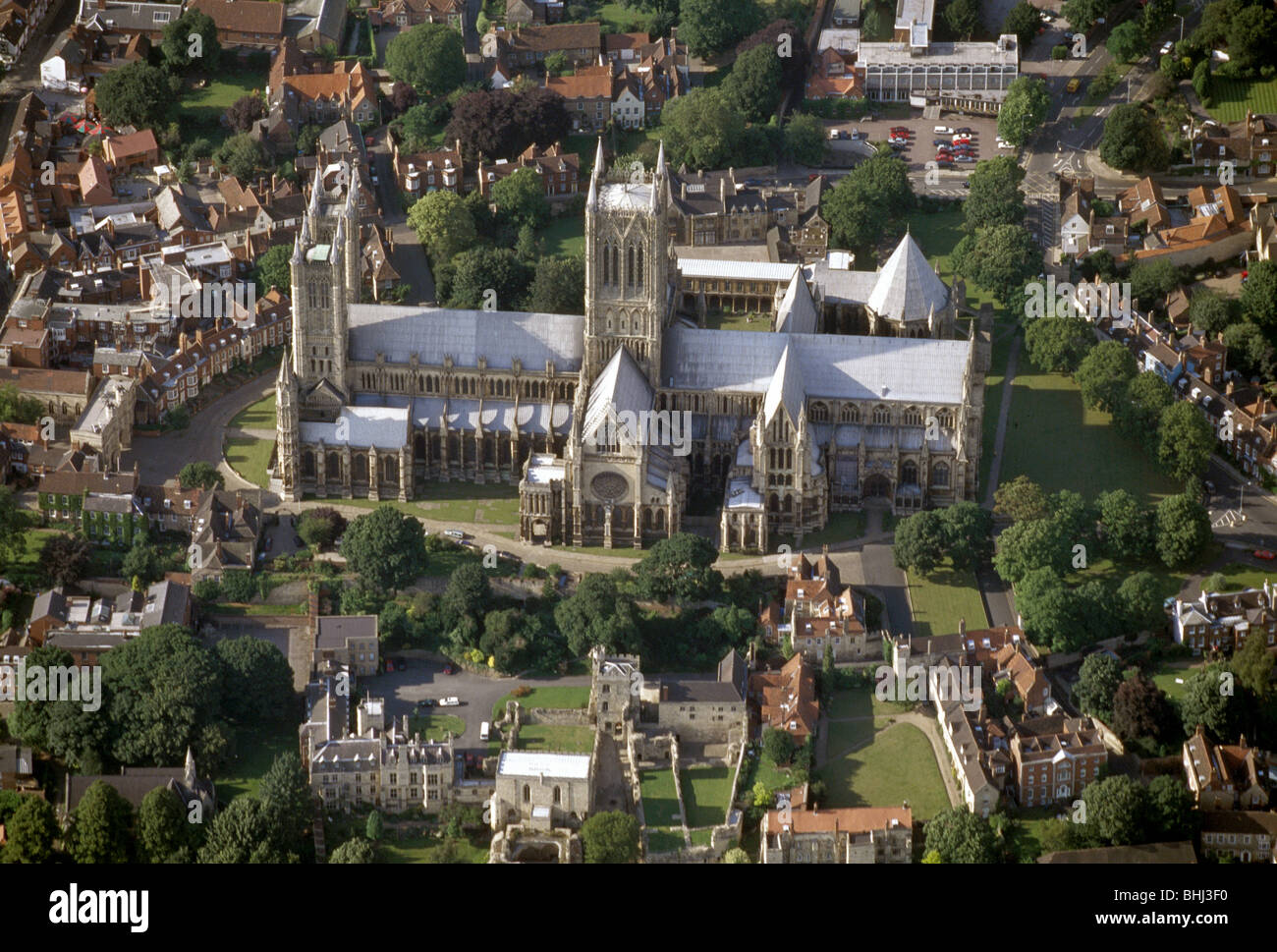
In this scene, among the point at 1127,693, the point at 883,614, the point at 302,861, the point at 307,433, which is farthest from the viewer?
the point at 307,433

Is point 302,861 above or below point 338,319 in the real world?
below

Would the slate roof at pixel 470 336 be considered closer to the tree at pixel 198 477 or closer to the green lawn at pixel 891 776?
the tree at pixel 198 477

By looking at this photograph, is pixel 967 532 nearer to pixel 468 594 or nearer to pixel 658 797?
pixel 658 797

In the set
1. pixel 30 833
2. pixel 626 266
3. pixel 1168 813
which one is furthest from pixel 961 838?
pixel 626 266

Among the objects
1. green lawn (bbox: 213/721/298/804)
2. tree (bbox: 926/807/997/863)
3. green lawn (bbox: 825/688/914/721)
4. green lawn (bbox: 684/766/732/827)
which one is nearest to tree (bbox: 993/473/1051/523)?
green lawn (bbox: 825/688/914/721)

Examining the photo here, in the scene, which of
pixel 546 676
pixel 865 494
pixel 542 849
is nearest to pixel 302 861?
pixel 542 849

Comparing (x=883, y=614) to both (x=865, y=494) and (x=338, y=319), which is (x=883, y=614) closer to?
(x=865, y=494)

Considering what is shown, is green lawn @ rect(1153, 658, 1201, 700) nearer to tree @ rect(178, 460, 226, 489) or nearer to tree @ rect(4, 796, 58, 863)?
tree @ rect(178, 460, 226, 489)
